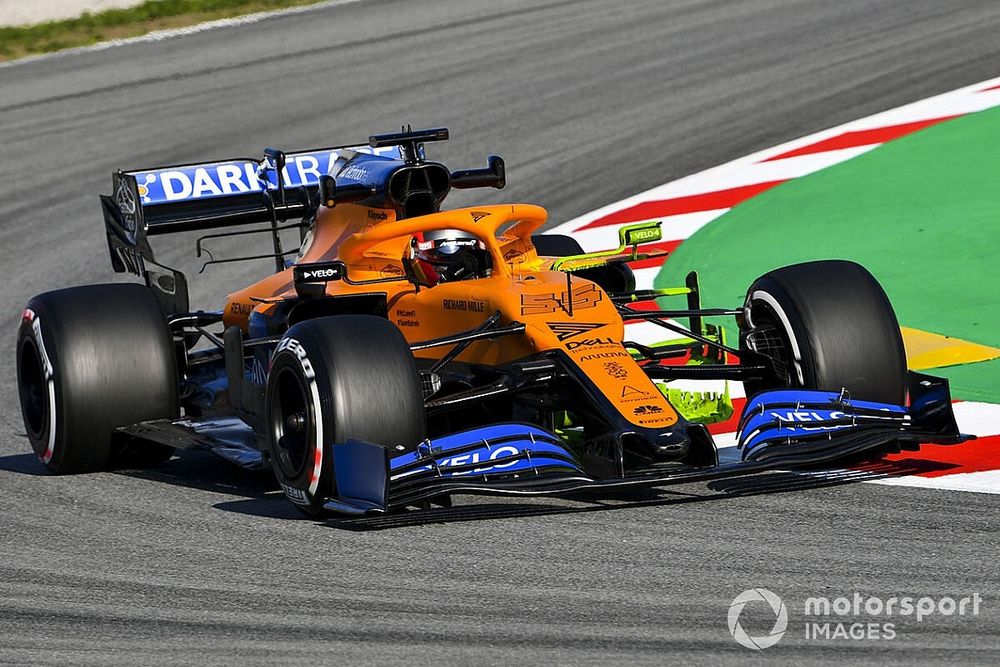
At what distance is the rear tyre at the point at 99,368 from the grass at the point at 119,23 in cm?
1343

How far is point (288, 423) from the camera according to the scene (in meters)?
7.10

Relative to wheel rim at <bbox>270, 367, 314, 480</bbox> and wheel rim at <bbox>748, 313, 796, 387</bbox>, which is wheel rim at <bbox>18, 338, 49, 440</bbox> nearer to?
wheel rim at <bbox>270, 367, 314, 480</bbox>

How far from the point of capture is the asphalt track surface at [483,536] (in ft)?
17.1

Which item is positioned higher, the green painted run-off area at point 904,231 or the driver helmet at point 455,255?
the driver helmet at point 455,255

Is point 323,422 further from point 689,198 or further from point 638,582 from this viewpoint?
point 689,198

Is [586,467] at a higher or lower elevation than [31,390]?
lower

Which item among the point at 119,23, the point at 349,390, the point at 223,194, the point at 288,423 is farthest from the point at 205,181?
the point at 119,23

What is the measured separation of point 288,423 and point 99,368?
1407 mm

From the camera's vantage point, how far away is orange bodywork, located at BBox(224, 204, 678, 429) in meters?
7.07

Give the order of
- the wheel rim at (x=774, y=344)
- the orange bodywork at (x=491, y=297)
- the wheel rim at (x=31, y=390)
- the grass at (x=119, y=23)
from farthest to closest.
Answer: the grass at (x=119, y=23), the wheel rim at (x=31, y=390), the wheel rim at (x=774, y=344), the orange bodywork at (x=491, y=297)

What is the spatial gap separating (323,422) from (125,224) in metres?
3.25

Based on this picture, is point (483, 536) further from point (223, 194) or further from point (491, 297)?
point (223, 194)

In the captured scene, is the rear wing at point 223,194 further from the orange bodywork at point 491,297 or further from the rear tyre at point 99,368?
the rear tyre at point 99,368

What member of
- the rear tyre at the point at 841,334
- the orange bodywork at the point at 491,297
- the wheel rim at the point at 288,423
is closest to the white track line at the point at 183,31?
the orange bodywork at the point at 491,297
